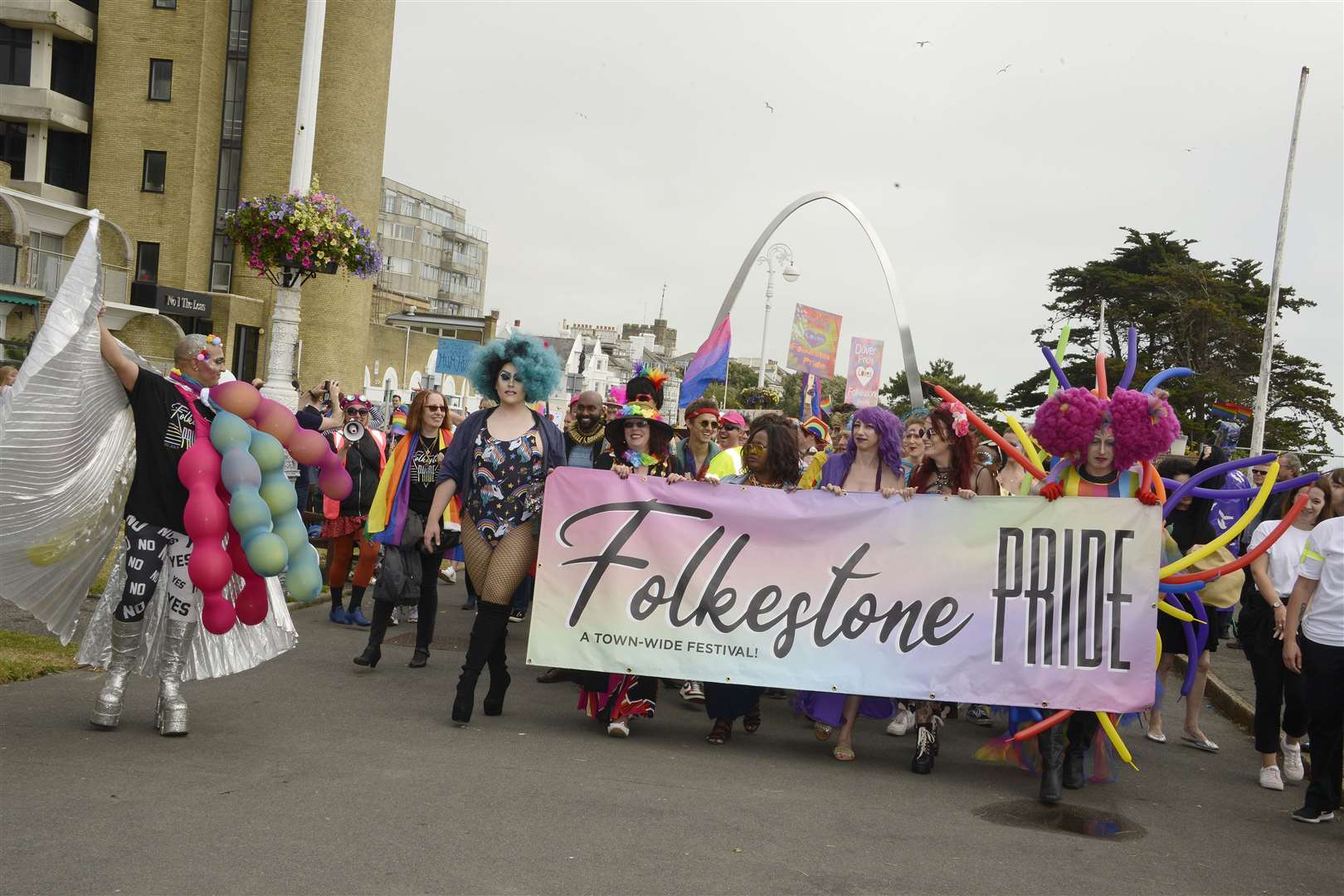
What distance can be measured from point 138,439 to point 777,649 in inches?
140

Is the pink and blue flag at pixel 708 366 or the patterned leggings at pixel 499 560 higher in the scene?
the pink and blue flag at pixel 708 366

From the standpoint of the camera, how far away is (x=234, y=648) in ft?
22.1

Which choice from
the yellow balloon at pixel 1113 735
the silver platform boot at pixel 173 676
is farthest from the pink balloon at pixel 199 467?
the yellow balloon at pixel 1113 735

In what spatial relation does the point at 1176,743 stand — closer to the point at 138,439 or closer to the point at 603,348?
the point at 138,439

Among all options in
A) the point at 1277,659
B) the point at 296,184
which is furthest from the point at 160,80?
the point at 1277,659

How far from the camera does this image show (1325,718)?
6.40 meters

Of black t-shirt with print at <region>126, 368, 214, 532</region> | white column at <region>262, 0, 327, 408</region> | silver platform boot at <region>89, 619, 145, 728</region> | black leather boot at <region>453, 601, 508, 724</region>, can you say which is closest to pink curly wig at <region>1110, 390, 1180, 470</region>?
black leather boot at <region>453, 601, 508, 724</region>

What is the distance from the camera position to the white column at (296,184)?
15.9 metres

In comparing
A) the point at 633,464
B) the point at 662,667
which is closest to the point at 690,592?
the point at 662,667

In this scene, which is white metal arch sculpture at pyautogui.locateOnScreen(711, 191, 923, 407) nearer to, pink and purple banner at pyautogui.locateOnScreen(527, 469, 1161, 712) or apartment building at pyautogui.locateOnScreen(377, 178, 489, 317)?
pink and purple banner at pyautogui.locateOnScreen(527, 469, 1161, 712)

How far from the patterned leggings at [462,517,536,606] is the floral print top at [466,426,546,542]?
0.04 metres

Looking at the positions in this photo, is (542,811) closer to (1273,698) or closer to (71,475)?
(71,475)

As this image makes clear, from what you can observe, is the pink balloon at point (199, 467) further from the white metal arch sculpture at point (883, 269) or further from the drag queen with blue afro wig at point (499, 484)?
the white metal arch sculpture at point (883, 269)

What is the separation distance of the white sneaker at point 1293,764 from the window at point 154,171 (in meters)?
43.8
